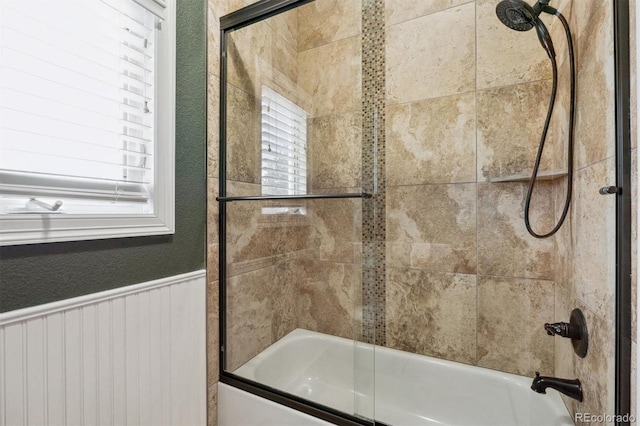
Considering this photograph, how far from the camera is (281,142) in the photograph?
4.62ft

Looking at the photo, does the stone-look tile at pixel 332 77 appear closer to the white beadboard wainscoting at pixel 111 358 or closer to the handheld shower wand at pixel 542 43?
the handheld shower wand at pixel 542 43

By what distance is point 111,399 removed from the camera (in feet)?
3.05

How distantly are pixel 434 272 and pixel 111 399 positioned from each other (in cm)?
149

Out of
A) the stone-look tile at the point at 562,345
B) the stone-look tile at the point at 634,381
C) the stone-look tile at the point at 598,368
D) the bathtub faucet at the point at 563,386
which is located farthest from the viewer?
the stone-look tile at the point at 562,345

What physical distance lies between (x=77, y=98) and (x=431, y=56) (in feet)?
5.23

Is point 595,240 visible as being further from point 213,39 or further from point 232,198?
point 213,39

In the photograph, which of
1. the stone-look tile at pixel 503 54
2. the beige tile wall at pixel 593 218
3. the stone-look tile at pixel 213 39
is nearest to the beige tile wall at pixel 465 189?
the stone-look tile at pixel 503 54

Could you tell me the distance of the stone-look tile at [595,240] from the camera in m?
0.79

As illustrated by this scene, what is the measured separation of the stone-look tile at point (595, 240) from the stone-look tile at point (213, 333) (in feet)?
4.66

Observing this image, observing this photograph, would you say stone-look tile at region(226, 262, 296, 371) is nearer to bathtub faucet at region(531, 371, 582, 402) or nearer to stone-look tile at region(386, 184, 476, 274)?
stone-look tile at region(386, 184, 476, 274)

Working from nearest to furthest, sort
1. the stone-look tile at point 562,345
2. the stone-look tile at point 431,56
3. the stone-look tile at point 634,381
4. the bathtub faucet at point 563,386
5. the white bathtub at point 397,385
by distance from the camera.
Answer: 1. the stone-look tile at point 634,381
2. the bathtub faucet at point 563,386
3. the stone-look tile at point 562,345
4. the white bathtub at point 397,385
5. the stone-look tile at point 431,56

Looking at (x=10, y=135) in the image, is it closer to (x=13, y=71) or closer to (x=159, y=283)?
(x=13, y=71)

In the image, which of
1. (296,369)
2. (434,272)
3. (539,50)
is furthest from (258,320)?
(539,50)

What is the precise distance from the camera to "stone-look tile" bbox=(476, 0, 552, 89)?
135 cm
